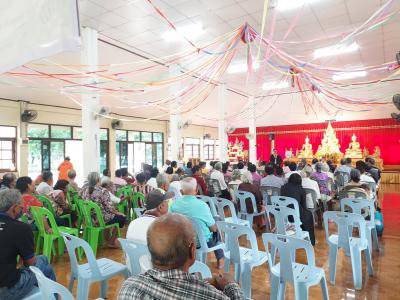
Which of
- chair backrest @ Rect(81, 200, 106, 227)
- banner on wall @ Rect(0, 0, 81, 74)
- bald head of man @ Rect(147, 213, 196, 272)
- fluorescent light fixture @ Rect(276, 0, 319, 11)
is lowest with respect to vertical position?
chair backrest @ Rect(81, 200, 106, 227)

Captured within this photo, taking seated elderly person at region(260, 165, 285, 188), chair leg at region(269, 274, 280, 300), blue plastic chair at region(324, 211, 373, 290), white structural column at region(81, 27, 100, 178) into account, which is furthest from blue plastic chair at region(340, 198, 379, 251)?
white structural column at region(81, 27, 100, 178)

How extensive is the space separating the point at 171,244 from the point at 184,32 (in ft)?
20.2

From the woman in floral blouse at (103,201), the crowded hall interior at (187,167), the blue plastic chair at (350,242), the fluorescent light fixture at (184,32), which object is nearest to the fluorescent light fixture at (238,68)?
the crowded hall interior at (187,167)

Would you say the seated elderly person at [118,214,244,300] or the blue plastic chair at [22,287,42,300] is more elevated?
the seated elderly person at [118,214,244,300]

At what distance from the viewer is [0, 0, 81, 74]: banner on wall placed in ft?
3.43

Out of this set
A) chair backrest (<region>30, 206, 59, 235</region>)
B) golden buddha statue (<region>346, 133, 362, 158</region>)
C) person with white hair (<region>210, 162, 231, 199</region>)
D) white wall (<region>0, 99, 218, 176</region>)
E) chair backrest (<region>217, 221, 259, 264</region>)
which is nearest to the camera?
chair backrest (<region>217, 221, 259, 264</region>)

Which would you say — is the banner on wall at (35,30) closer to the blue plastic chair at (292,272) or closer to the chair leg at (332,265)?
the blue plastic chair at (292,272)

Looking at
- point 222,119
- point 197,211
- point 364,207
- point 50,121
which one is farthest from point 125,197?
point 222,119

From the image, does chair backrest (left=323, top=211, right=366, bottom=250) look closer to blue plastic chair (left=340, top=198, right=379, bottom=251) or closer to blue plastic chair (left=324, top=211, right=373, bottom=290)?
blue plastic chair (left=324, top=211, right=373, bottom=290)

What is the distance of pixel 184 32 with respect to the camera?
21.6ft

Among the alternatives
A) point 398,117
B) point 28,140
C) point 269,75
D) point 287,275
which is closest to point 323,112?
point 269,75

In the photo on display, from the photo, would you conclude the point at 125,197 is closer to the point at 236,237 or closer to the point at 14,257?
the point at 236,237

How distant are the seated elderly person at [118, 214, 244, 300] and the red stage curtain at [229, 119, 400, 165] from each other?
14.4m

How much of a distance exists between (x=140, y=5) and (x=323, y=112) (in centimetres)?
1141
